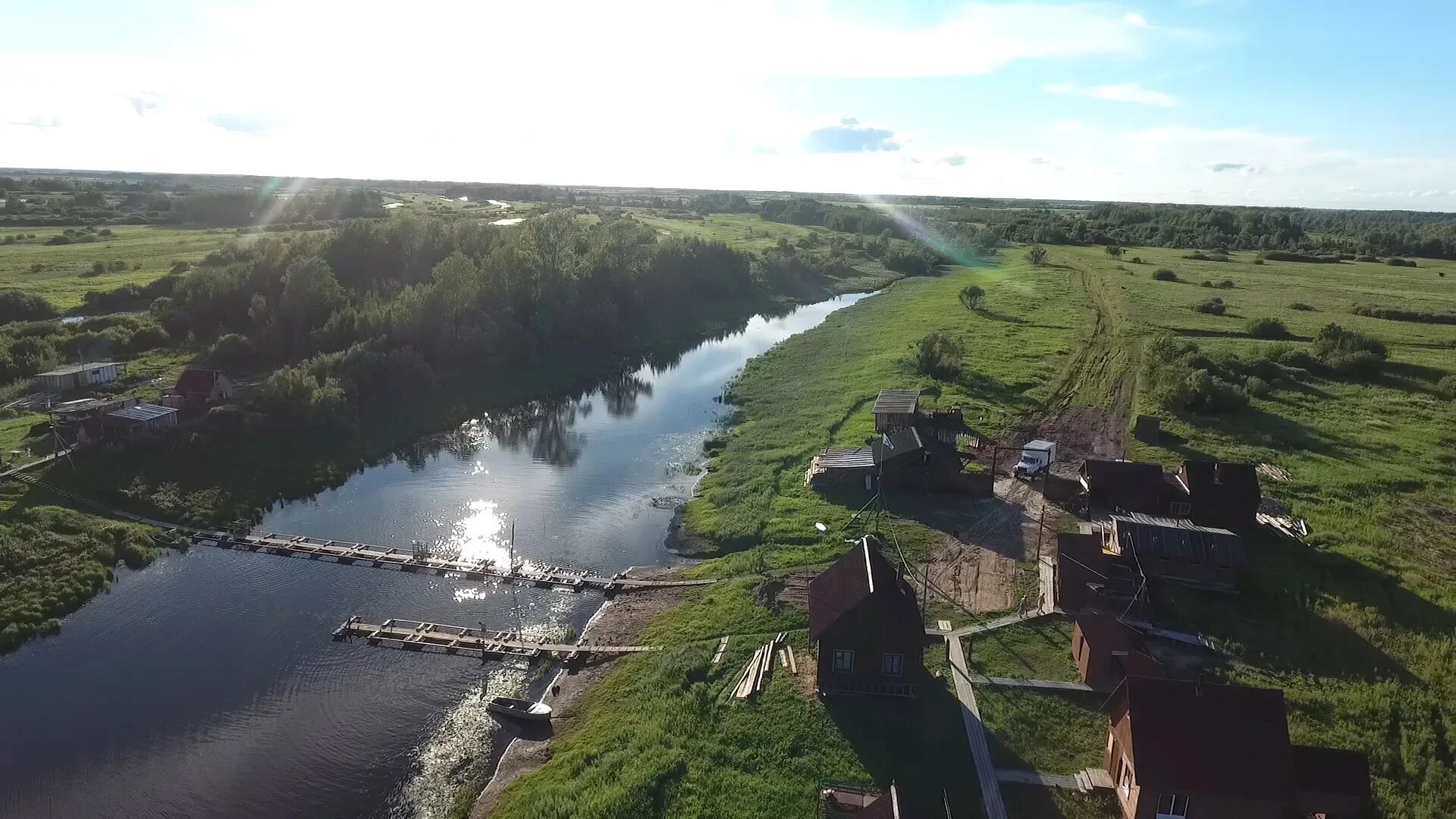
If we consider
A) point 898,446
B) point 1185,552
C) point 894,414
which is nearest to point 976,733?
point 1185,552

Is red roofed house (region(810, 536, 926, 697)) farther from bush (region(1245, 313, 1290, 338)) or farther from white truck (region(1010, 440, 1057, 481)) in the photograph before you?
bush (region(1245, 313, 1290, 338))

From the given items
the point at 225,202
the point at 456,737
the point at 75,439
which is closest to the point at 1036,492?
the point at 456,737

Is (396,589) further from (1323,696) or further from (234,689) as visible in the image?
(1323,696)

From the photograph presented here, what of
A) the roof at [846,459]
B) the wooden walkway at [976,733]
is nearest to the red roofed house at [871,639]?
the wooden walkway at [976,733]

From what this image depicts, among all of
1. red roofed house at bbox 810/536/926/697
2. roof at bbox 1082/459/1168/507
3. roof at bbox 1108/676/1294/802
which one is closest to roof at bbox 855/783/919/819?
red roofed house at bbox 810/536/926/697

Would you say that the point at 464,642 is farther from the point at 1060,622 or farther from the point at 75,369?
the point at 75,369
